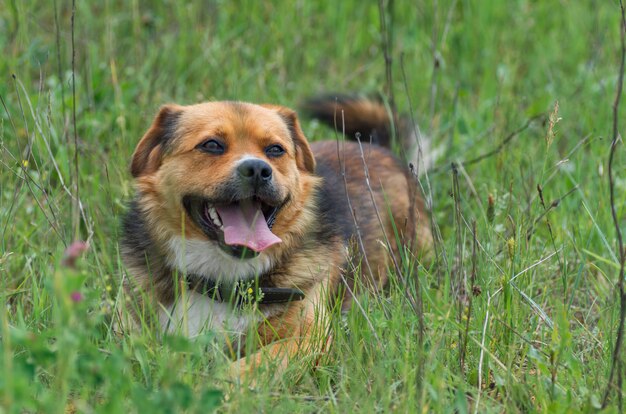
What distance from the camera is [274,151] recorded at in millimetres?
4090

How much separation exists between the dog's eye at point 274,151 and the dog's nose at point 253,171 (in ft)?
1.10

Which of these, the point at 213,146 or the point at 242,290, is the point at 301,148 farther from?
the point at 242,290

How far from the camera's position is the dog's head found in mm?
3738

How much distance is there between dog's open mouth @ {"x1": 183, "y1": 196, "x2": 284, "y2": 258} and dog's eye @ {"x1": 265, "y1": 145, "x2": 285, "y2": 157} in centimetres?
27

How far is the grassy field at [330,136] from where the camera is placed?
285 cm

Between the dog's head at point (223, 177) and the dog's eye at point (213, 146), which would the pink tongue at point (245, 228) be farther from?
the dog's eye at point (213, 146)

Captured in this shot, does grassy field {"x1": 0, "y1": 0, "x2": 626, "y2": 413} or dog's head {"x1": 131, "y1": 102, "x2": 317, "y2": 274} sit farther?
dog's head {"x1": 131, "y1": 102, "x2": 317, "y2": 274}

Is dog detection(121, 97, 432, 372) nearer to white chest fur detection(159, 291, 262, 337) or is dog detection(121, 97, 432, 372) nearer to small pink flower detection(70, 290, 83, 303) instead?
white chest fur detection(159, 291, 262, 337)

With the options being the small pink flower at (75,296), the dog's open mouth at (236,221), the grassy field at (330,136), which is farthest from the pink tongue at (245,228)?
the small pink flower at (75,296)

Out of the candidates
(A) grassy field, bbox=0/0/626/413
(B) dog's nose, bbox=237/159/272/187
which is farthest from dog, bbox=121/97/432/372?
(A) grassy field, bbox=0/0/626/413

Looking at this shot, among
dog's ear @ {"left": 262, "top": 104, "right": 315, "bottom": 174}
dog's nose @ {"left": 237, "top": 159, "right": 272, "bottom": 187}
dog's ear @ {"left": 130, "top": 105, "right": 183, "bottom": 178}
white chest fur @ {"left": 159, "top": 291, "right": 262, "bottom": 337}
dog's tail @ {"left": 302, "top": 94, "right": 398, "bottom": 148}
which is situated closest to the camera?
dog's nose @ {"left": 237, "top": 159, "right": 272, "bottom": 187}

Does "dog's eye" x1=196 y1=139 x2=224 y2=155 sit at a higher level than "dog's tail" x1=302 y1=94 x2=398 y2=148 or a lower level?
higher

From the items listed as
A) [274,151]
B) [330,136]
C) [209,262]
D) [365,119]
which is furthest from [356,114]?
[209,262]

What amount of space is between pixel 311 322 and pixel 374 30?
434 centimetres
